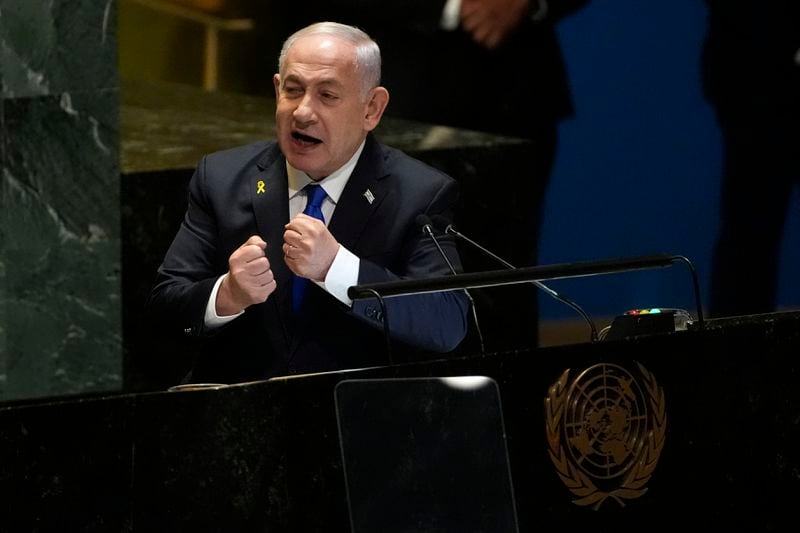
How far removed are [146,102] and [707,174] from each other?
197cm

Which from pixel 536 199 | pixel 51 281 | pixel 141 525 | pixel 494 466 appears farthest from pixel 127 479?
pixel 536 199

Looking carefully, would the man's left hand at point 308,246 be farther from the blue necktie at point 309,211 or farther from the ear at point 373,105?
the ear at point 373,105

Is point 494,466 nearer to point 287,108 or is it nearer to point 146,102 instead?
point 287,108

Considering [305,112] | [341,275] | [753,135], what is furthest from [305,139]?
[753,135]

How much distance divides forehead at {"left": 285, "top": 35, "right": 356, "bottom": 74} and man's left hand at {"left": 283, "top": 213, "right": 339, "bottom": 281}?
0.46 meters

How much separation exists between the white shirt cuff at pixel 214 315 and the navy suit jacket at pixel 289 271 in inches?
0.6

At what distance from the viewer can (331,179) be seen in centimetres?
413

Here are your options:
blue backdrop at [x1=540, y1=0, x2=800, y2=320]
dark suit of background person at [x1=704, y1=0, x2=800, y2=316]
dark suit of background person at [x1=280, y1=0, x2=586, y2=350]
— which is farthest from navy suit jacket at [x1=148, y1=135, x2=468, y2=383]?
dark suit of background person at [x1=704, y1=0, x2=800, y2=316]

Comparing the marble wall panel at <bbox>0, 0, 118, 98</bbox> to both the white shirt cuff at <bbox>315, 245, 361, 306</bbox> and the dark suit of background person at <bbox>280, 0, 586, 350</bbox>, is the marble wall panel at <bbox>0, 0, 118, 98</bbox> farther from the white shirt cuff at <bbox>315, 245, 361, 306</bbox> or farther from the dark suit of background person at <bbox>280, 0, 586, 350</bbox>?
the white shirt cuff at <bbox>315, 245, 361, 306</bbox>

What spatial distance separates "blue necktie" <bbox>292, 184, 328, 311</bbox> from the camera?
4.05 m

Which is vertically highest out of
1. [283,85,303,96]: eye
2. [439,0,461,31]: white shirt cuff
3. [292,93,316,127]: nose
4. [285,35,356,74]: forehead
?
[439,0,461,31]: white shirt cuff

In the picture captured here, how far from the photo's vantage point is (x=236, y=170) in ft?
13.7

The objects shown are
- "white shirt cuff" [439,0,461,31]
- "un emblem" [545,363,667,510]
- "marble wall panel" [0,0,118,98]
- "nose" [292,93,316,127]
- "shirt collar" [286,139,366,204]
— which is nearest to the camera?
"un emblem" [545,363,667,510]

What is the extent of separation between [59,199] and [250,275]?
195cm
